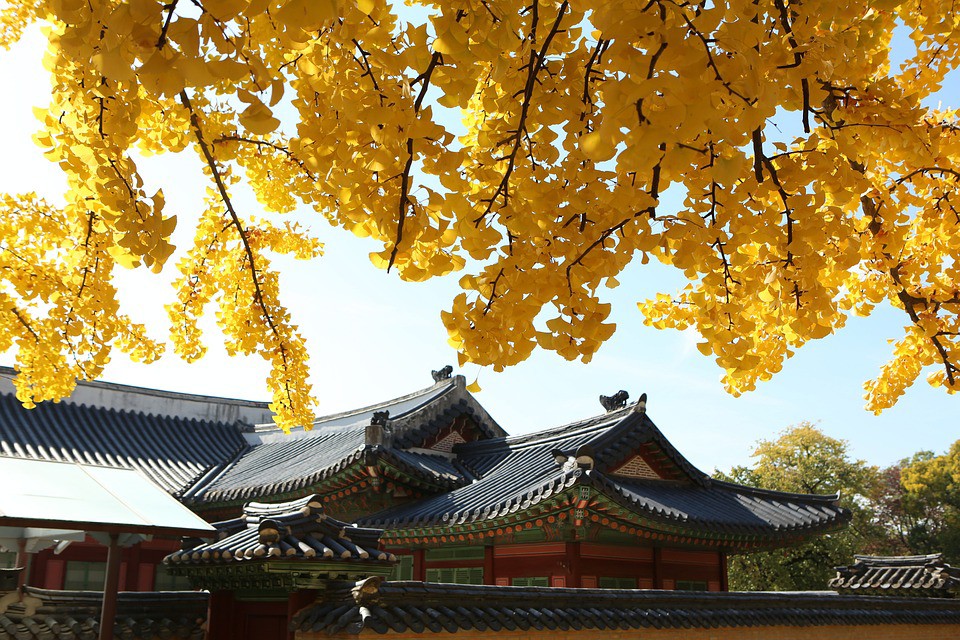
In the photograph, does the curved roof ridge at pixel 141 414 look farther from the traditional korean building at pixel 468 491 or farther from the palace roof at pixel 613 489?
the palace roof at pixel 613 489

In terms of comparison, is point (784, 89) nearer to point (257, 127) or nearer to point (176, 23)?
point (257, 127)

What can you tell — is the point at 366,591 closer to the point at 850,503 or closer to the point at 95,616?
the point at 95,616

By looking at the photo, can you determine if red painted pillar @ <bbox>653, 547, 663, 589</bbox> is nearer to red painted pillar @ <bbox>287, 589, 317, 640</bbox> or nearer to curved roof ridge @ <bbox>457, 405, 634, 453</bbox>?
curved roof ridge @ <bbox>457, 405, 634, 453</bbox>

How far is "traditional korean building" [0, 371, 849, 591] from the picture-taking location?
10.4m

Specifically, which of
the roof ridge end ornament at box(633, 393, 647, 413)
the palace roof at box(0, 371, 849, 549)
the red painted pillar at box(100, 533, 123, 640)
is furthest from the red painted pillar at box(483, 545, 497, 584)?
the red painted pillar at box(100, 533, 123, 640)

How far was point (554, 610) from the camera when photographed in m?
7.47

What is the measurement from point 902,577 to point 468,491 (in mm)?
8457

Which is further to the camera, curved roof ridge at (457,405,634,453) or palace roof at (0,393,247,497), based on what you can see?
palace roof at (0,393,247,497)

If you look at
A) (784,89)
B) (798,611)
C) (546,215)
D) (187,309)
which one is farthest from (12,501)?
(798,611)

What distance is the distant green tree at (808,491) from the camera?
22.6m

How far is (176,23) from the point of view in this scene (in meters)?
1.44

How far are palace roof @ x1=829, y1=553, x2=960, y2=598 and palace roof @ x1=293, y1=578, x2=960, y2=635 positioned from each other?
293 cm

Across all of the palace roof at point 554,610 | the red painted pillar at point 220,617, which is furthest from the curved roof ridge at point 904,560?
→ the red painted pillar at point 220,617

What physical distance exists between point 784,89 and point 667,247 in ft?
2.00
